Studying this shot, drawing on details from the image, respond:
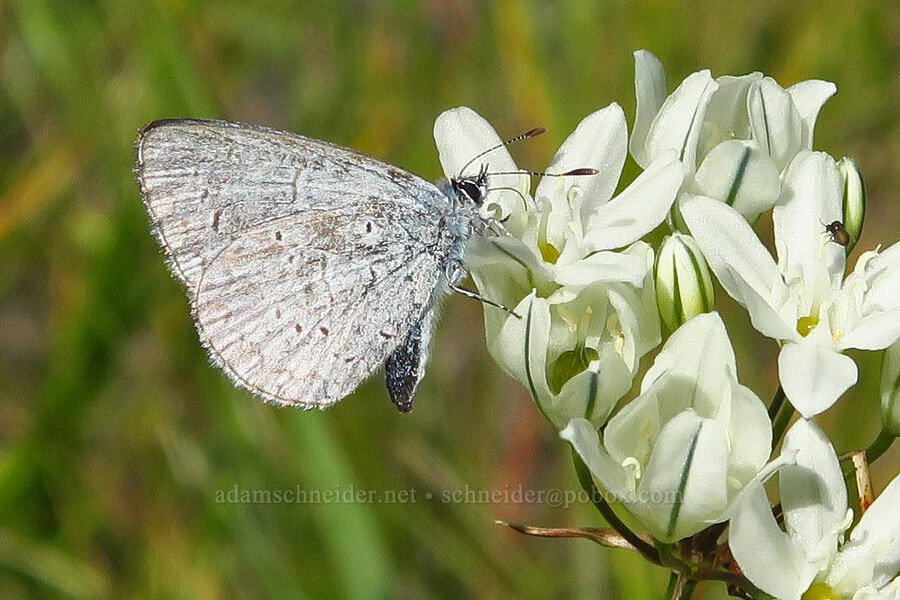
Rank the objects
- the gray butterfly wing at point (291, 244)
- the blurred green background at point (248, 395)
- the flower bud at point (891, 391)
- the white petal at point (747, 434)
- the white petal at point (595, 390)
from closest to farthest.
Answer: the white petal at point (747, 434) < the white petal at point (595, 390) < the flower bud at point (891, 391) < the gray butterfly wing at point (291, 244) < the blurred green background at point (248, 395)

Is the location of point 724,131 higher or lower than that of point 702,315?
higher

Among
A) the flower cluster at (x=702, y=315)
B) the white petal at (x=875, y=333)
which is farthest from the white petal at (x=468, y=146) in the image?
the white petal at (x=875, y=333)

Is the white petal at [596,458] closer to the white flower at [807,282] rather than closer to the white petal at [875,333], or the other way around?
the white flower at [807,282]

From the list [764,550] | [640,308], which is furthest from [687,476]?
[640,308]

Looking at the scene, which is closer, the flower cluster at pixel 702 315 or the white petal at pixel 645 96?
the flower cluster at pixel 702 315

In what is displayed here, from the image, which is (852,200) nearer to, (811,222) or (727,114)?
(811,222)

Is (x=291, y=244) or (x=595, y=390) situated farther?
(x=291, y=244)
